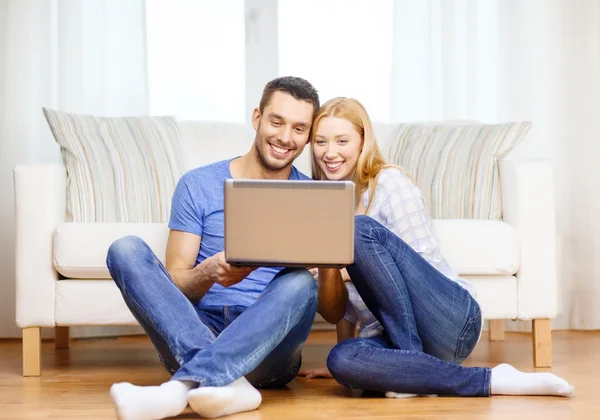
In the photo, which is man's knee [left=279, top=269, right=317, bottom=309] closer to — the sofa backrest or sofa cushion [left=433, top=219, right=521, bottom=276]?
sofa cushion [left=433, top=219, right=521, bottom=276]

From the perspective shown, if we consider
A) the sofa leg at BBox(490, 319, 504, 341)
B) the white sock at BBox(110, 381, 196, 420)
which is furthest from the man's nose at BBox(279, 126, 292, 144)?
the sofa leg at BBox(490, 319, 504, 341)

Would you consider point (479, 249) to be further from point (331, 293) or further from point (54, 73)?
point (54, 73)

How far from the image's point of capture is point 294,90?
2.15 meters

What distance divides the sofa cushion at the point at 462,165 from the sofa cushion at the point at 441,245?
229 millimetres

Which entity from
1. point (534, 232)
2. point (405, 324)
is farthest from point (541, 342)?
point (405, 324)

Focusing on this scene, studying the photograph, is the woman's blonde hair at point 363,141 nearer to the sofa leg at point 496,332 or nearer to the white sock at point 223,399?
the white sock at point 223,399

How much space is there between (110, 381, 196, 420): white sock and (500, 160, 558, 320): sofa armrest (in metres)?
1.22

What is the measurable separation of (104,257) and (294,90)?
2.42 feet

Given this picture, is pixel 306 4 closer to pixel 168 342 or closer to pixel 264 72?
pixel 264 72

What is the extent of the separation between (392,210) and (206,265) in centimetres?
47

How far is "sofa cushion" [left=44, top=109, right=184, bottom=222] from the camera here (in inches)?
107

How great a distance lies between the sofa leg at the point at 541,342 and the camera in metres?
2.46

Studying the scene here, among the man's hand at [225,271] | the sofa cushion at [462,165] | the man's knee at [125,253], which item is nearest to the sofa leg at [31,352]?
the man's knee at [125,253]

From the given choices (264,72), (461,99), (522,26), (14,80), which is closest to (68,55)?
(14,80)
